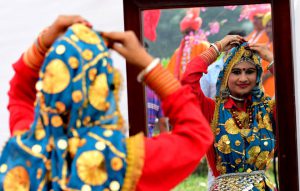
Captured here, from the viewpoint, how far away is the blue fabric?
31.2 inches

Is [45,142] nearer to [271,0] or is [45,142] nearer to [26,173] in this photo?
[26,173]

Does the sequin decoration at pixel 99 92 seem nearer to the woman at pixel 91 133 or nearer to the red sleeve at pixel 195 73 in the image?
the woman at pixel 91 133

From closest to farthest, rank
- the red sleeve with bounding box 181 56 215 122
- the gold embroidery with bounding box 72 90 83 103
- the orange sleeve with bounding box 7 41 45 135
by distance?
1. the gold embroidery with bounding box 72 90 83 103
2. the orange sleeve with bounding box 7 41 45 135
3. the red sleeve with bounding box 181 56 215 122

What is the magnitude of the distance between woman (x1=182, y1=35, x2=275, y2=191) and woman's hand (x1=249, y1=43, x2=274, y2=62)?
2 cm

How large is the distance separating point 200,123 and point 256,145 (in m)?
0.77

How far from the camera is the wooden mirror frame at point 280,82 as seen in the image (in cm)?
153

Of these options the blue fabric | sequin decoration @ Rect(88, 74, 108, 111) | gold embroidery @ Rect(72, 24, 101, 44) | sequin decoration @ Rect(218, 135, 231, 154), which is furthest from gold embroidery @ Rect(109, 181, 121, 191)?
sequin decoration @ Rect(218, 135, 231, 154)

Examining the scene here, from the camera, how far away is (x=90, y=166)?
0.81m

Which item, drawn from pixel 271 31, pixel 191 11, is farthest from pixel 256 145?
pixel 191 11

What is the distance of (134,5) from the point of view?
154 centimetres

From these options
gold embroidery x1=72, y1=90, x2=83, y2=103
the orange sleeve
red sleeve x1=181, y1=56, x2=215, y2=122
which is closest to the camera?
gold embroidery x1=72, y1=90, x2=83, y2=103

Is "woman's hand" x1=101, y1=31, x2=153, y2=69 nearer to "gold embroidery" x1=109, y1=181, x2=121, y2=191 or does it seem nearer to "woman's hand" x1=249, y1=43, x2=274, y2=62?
"gold embroidery" x1=109, y1=181, x2=121, y2=191

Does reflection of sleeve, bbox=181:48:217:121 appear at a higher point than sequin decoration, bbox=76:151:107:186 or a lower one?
higher

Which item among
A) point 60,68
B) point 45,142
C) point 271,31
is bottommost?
point 45,142
